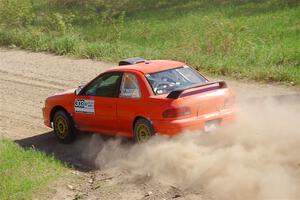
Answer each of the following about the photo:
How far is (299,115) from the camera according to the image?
12.4 meters

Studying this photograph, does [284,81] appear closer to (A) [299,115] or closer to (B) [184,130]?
Result: (A) [299,115]

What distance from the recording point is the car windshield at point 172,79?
1131cm

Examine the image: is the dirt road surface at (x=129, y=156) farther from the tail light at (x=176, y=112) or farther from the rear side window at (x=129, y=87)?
the rear side window at (x=129, y=87)

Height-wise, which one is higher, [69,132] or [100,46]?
[100,46]

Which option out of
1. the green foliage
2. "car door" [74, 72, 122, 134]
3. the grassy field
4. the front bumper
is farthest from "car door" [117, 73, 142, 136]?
the green foliage

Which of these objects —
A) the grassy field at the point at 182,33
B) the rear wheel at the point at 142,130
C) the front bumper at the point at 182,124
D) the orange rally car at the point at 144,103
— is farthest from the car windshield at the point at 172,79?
the grassy field at the point at 182,33

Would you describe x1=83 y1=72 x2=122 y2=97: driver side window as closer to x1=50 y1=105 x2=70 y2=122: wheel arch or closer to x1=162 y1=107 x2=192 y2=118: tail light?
x1=50 y1=105 x2=70 y2=122: wheel arch

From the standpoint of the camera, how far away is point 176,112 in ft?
34.8

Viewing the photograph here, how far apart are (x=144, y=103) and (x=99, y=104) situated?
1.30 meters

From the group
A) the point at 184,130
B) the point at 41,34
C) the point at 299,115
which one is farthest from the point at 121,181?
the point at 41,34

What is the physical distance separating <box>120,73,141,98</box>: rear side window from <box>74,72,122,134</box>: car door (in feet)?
0.40

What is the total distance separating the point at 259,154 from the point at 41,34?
1709cm

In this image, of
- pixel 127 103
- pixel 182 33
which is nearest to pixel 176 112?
pixel 127 103

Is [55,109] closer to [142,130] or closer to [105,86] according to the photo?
[105,86]
